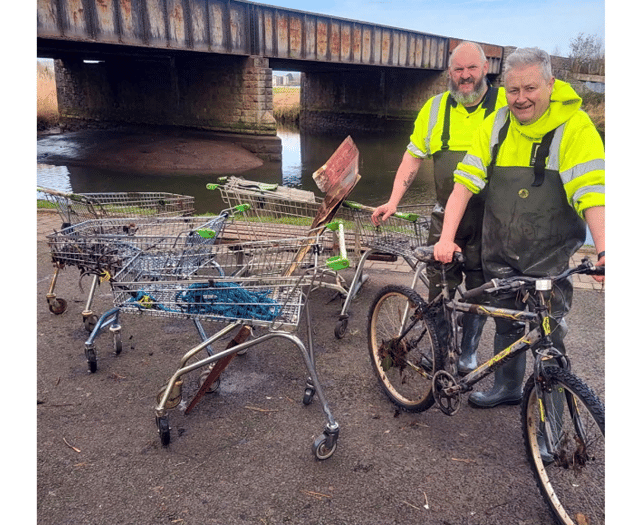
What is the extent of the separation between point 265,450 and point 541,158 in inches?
91.4

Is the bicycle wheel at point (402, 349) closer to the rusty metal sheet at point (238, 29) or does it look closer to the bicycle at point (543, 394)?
the bicycle at point (543, 394)

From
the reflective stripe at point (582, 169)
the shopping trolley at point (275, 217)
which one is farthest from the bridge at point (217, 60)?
the reflective stripe at point (582, 169)

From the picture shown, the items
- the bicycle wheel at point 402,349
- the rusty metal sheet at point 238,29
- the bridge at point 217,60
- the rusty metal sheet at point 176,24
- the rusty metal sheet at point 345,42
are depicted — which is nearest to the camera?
the bicycle wheel at point 402,349

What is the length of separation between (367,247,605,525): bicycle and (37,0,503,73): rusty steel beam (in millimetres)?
18705

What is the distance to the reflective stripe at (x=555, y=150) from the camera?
115 inches

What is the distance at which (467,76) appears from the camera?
12.2 ft

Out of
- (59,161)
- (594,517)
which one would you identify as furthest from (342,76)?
(594,517)

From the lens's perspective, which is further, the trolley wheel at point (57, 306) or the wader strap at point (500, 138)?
the trolley wheel at point (57, 306)

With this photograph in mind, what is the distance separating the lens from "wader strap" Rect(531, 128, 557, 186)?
9.67 feet

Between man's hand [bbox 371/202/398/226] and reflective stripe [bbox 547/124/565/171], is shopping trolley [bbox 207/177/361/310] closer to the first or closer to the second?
man's hand [bbox 371/202/398/226]

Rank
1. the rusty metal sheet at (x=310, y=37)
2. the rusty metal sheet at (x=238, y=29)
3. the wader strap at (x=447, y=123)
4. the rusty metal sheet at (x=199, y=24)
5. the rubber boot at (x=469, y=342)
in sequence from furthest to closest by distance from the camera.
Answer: the rusty metal sheet at (x=310, y=37) → the rusty metal sheet at (x=238, y=29) → the rusty metal sheet at (x=199, y=24) → the rubber boot at (x=469, y=342) → the wader strap at (x=447, y=123)

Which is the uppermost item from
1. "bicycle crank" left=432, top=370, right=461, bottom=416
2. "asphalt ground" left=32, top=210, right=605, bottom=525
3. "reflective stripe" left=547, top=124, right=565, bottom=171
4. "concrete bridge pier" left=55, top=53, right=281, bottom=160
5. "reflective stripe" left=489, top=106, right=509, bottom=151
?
"concrete bridge pier" left=55, top=53, right=281, bottom=160

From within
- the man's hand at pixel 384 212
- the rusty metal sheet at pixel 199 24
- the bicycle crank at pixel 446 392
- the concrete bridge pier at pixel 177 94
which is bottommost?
the bicycle crank at pixel 446 392

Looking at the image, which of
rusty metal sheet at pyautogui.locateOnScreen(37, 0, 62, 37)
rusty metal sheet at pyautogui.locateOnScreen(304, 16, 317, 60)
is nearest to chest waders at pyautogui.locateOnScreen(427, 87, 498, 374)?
rusty metal sheet at pyautogui.locateOnScreen(37, 0, 62, 37)
